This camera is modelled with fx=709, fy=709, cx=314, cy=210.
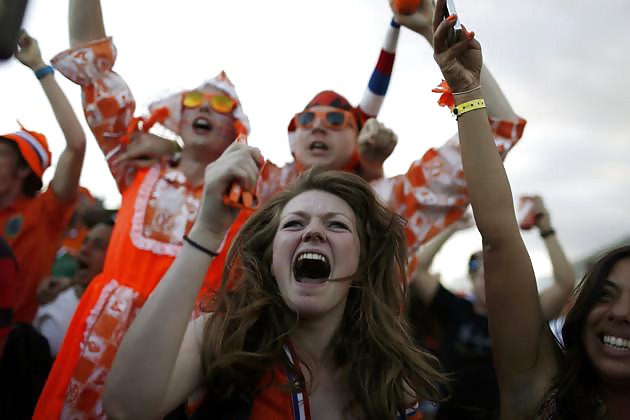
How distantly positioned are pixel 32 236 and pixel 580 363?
2.19m

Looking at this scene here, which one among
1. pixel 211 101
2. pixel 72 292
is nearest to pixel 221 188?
pixel 211 101

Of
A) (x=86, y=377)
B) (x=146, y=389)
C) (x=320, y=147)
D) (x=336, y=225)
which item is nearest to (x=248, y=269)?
(x=336, y=225)

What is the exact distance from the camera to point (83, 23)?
281cm

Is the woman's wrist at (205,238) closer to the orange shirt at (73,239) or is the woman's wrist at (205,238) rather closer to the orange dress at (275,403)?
the orange dress at (275,403)

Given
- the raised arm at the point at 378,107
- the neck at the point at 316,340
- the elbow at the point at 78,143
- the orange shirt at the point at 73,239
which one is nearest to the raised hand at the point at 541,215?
the raised arm at the point at 378,107

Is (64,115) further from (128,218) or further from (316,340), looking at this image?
(316,340)

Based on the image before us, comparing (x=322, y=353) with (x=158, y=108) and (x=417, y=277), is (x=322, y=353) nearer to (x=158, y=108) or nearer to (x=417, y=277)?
(x=158, y=108)

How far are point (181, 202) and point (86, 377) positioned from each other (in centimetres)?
73

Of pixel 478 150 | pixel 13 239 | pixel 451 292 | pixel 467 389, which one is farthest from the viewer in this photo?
pixel 451 292

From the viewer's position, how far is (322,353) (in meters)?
1.81

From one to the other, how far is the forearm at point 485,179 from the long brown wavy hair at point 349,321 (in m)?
0.30

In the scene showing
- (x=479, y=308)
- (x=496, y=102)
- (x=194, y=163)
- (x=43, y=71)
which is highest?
(x=43, y=71)

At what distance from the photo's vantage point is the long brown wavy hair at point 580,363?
5.65ft

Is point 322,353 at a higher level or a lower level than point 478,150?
lower
